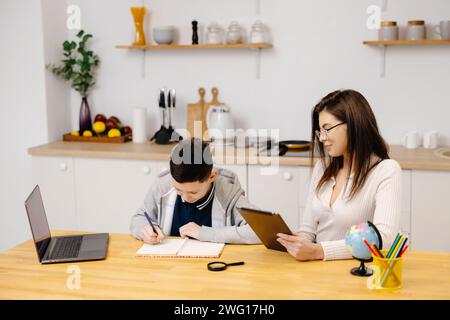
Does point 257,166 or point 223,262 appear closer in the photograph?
point 223,262

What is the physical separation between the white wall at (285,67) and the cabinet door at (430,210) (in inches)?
24.0

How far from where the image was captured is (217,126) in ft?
13.4

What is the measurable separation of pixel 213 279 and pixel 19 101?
8.94 feet

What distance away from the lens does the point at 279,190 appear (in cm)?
374

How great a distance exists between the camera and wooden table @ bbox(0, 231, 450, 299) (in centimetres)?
193

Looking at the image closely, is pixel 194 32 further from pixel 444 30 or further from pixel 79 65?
pixel 444 30

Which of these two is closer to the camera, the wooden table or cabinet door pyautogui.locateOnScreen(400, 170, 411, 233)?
the wooden table

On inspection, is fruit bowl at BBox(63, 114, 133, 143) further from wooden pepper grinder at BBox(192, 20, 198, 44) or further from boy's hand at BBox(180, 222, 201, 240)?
boy's hand at BBox(180, 222, 201, 240)

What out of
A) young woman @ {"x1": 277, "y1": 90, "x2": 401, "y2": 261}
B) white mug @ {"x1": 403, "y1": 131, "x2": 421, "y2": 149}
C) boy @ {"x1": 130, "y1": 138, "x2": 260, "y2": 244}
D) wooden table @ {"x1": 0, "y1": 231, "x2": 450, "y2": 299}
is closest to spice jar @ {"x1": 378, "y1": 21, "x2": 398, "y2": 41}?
white mug @ {"x1": 403, "y1": 131, "x2": 421, "y2": 149}

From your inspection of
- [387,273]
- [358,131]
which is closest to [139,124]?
[358,131]
